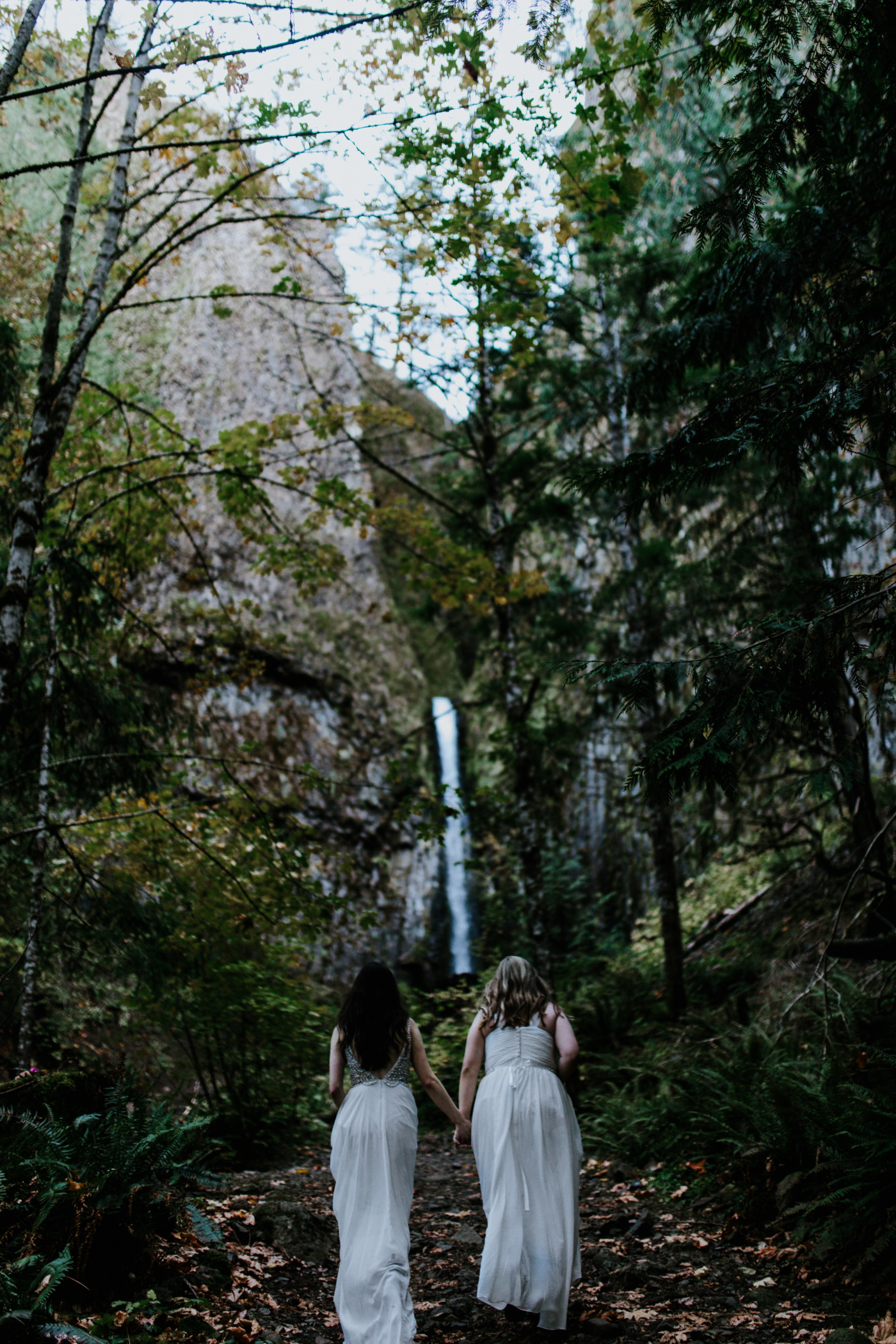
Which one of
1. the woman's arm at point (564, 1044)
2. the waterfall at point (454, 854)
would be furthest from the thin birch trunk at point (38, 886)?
the waterfall at point (454, 854)

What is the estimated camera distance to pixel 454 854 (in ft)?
63.3

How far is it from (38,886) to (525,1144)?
361 centimetres

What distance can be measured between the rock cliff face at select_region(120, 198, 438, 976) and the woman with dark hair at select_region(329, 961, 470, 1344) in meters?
9.10

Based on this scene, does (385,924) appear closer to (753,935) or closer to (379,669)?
(379,669)

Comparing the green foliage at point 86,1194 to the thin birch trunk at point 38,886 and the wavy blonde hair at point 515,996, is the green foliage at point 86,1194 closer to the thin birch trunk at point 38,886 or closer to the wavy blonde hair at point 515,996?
the wavy blonde hair at point 515,996

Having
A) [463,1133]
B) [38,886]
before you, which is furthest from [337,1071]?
[38,886]

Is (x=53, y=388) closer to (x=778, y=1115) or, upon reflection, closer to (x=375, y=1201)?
(x=375, y=1201)

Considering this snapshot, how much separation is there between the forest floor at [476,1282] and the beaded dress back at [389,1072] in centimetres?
96

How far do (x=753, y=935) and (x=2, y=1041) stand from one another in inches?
323

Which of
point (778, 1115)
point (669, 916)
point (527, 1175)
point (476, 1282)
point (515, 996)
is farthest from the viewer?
point (669, 916)

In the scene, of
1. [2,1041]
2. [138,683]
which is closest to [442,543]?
[138,683]

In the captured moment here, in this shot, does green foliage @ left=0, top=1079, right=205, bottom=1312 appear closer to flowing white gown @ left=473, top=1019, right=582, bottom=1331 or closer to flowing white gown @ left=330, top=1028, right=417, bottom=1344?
flowing white gown @ left=330, top=1028, right=417, bottom=1344

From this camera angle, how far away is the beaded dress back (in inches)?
149

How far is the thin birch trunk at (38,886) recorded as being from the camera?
570 centimetres
